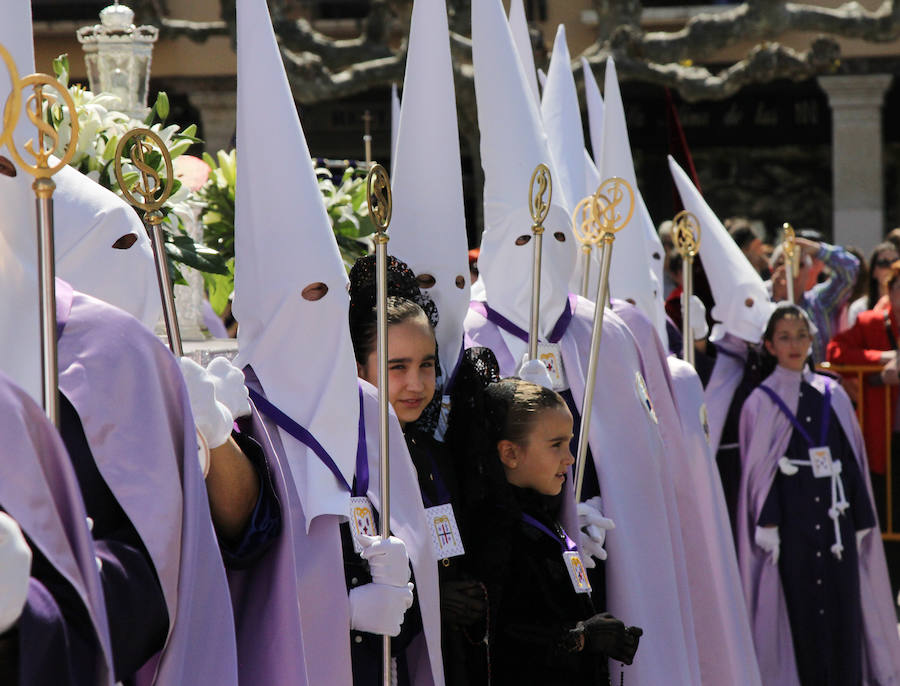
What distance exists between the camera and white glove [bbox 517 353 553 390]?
371cm

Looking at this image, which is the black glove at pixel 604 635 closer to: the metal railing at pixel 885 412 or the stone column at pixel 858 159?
the metal railing at pixel 885 412

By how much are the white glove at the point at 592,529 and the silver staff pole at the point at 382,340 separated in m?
1.13

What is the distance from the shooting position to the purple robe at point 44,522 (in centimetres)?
170

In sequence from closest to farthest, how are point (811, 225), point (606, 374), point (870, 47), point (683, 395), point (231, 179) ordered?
point (606, 374) < point (231, 179) < point (683, 395) < point (870, 47) < point (811, 225)

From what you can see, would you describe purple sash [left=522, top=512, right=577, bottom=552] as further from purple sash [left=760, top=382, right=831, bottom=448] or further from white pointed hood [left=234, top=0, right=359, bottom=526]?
purple sash [left=760, top=382, right=831, bottom=448]

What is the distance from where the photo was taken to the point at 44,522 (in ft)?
5.76

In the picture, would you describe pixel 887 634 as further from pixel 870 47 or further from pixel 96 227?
pixel 870 47

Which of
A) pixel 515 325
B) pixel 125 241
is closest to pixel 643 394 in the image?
pixel 515 325

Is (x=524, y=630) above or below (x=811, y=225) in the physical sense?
below

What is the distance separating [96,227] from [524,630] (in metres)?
1.36

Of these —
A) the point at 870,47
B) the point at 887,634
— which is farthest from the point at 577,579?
the point at 870,47

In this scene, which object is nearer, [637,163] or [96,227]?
[96,227]

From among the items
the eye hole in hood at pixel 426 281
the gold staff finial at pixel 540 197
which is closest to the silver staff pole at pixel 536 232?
the gold staff finial at pixel 540 197

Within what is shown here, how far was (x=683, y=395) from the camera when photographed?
4.84 m
